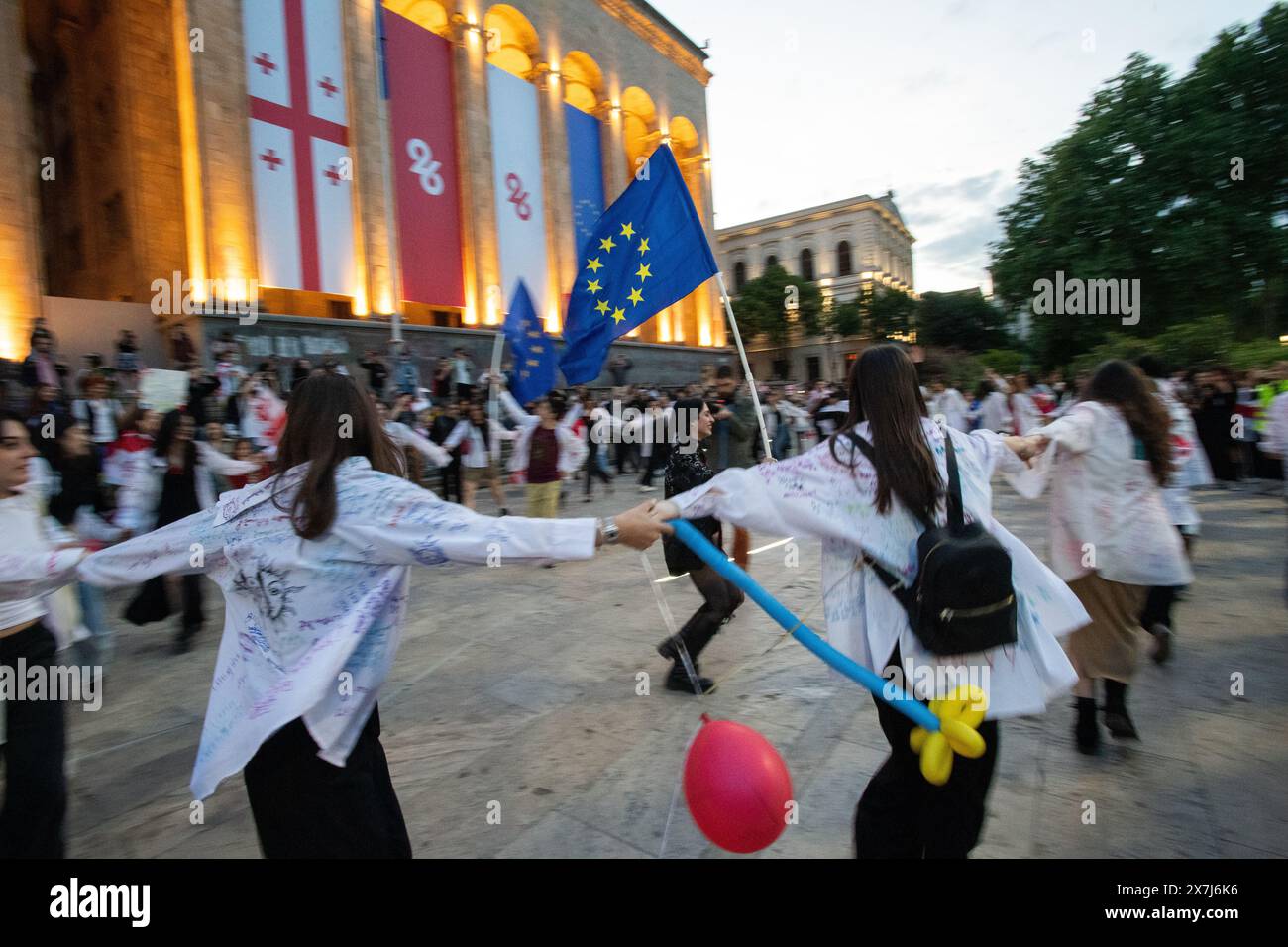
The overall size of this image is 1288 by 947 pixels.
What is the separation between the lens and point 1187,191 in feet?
74.5

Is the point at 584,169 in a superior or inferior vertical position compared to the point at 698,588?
superior

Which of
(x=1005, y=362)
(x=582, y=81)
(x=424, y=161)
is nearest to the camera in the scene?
(x=424, y=161)

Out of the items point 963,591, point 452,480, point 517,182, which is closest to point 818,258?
point 517,182

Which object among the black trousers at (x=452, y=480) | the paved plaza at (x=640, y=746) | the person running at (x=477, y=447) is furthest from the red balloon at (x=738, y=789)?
the black trousers at (x=452, y=480)

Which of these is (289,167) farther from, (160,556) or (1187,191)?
(1187,191)

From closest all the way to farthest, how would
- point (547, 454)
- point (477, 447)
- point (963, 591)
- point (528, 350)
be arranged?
1. point (963, 591)
2. point (547, 454)
3. point (477, 447)
4. point (528, 350)

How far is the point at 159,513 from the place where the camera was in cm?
597

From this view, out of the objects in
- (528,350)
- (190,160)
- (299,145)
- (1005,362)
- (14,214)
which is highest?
(299,145)

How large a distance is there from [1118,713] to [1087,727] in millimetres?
249

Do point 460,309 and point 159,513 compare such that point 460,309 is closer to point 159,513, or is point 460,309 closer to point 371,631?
point 159,513

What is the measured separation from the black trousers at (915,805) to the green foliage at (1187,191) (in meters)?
23.3

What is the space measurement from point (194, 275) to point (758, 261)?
173 feet

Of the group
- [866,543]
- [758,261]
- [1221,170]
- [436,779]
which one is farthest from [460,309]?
[758,261]
